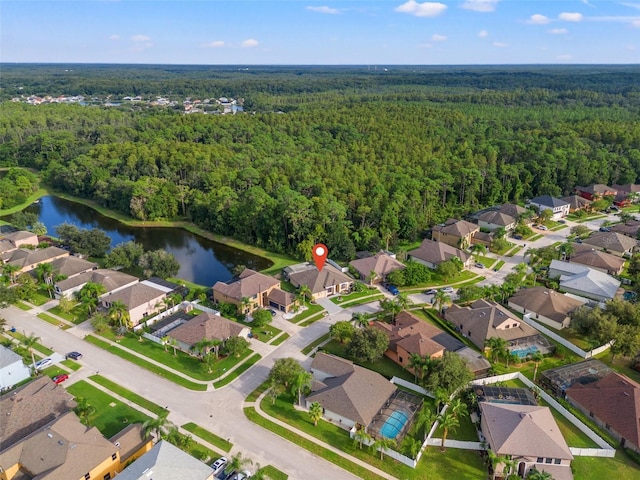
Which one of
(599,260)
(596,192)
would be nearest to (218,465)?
(599,260)

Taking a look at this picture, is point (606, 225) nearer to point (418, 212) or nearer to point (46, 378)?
point (418, 212)

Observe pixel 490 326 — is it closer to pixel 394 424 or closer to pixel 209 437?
pixel 394 424

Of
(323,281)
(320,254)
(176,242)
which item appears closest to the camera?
(323,281)

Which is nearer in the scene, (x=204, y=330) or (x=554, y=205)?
(x=204, y=330)

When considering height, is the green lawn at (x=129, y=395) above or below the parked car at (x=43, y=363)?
below

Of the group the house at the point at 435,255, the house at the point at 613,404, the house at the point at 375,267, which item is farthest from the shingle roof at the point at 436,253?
the house at the point at 613,404

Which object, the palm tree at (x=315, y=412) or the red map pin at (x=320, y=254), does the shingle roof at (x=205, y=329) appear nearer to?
the palm tree at (x=315, y=412)
